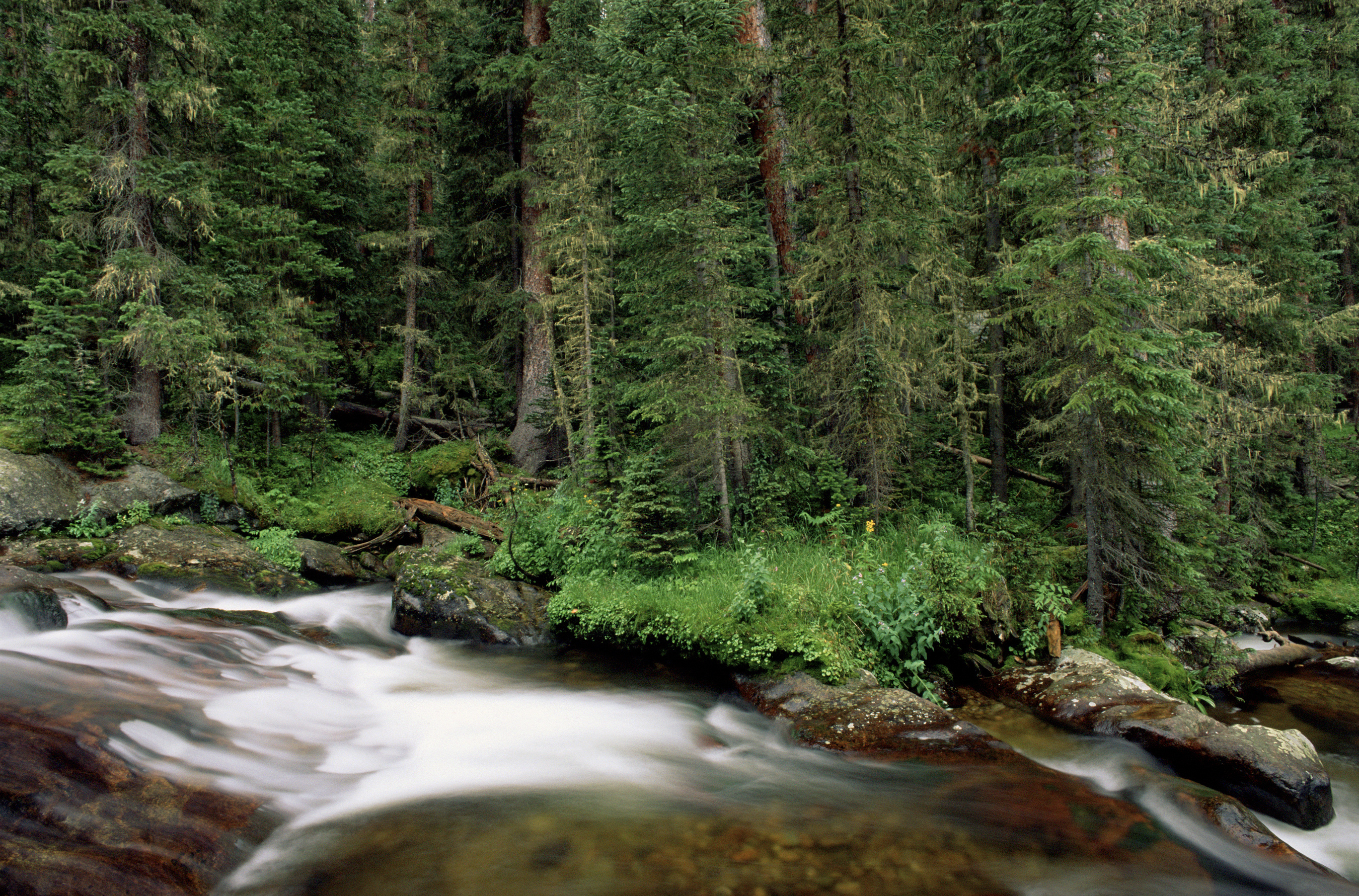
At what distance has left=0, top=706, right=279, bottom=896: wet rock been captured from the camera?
336 cm

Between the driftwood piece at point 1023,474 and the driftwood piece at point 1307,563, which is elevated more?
the driftwood piece at point 1023,474

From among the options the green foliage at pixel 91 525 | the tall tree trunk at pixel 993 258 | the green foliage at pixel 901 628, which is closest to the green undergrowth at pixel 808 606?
the green foliage at pixel 901 628

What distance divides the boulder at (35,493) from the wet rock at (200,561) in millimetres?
897

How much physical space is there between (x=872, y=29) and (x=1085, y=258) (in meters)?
4.39

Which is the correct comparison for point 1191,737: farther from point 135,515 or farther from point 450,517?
point 135,515

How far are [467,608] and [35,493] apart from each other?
7.00 m

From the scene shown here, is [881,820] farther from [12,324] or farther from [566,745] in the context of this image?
[12,324]

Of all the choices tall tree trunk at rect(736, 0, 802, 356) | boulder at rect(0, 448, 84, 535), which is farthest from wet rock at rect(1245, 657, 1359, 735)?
boulder at rect(0, 448, 84, 535)

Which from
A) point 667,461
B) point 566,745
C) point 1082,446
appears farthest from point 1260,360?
point 566,745

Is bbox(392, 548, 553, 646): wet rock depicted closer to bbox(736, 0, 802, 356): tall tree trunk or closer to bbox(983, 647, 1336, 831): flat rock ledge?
bbox(736, 0, 802, 356): tall tree trunk

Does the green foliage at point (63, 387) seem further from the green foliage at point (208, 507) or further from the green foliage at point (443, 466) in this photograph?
the green foliage at point (443, 466)

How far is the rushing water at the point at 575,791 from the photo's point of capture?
4.22 meters

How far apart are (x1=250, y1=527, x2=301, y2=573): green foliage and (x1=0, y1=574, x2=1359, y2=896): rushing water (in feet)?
9.99

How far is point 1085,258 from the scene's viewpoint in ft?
24.2
